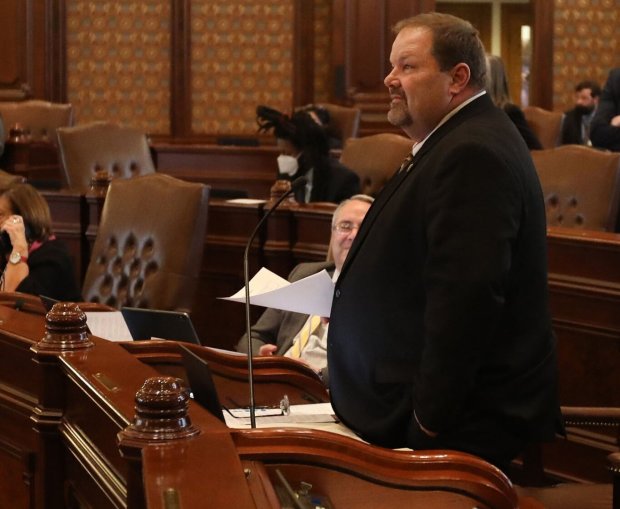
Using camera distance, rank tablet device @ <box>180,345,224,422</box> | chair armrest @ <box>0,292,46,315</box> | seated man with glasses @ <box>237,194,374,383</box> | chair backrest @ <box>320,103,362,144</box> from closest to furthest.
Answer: tablet device @ <box>180,345,224,422</box>, chair armrest @ <box>0,292,46,315</box>, seated man with glasses @ <box>237,194,374,383</box>, chair backrest @ <box>320,103,362,144</box>

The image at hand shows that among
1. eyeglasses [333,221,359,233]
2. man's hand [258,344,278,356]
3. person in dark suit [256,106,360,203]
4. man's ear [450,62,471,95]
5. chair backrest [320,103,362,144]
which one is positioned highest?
man's ear [450,62,471,95]

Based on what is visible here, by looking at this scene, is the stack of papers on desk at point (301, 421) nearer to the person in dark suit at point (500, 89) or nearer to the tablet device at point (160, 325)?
the tablet device at point (160, 325)

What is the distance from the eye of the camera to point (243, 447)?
1.66 meters

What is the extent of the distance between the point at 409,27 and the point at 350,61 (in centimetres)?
809

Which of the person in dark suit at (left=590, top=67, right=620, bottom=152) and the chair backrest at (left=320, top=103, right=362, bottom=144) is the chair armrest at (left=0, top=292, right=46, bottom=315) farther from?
the chair backrest at (left=320, top=103, right=362, bottom=144)

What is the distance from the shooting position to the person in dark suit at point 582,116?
8.38 m

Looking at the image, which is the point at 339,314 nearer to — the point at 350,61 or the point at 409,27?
the point at 409,27

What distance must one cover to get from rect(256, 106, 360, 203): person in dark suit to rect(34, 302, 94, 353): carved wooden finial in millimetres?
3241

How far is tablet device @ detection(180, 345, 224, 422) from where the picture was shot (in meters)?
1.88

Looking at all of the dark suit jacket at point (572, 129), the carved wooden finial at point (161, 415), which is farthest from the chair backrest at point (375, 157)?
the carved wooden finial at point (161, 415)

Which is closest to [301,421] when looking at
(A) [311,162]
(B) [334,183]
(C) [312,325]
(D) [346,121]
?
(C) [312,325]

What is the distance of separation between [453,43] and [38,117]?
7.38 m

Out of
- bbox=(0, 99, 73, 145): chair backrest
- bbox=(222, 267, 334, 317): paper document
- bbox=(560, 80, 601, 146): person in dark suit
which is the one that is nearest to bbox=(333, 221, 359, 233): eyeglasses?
bbox=(222, 267, 334, 317): paper document

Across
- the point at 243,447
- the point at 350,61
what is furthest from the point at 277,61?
the point at 243,447
